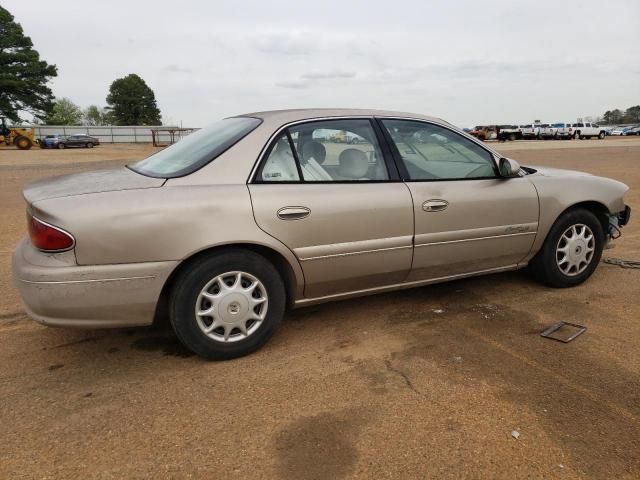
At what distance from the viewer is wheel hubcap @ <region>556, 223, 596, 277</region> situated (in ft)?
13.9

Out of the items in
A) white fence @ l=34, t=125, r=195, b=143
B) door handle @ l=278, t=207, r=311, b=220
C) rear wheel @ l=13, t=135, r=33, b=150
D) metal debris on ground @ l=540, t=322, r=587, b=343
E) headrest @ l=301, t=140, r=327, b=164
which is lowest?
metal debris on ground @ l=540, t=322, r=587, b=343

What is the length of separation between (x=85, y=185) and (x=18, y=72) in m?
59.1

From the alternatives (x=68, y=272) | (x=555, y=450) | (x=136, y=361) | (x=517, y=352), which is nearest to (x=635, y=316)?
(x=517, y=352)

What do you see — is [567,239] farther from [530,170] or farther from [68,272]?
[68,272]

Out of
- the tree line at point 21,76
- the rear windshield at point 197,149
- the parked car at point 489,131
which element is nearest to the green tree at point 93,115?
the tree line at point 21,76

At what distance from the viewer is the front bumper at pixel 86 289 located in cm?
266

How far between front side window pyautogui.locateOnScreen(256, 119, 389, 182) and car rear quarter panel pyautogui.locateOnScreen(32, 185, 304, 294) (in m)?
0.34

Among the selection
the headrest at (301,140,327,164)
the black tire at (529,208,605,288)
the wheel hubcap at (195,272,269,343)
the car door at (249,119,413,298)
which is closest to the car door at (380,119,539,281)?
the car door at (249,119,413,298)

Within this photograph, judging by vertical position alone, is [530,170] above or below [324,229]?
above

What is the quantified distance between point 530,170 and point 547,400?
2246 millimetres

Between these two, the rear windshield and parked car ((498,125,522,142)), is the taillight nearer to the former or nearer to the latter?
the rear windshield

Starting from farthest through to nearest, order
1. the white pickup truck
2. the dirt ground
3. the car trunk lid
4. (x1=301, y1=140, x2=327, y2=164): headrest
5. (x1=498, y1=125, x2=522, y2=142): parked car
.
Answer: the white pickup truck
(x1=498, y1=125, x2=522, y2=142): parked car
(x1=301, y1=140, x2=327, y2=164): headrest
the car trunk lid
the dirt ground

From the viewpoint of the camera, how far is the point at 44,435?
238 cm

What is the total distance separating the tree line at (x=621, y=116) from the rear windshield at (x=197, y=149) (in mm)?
120852
